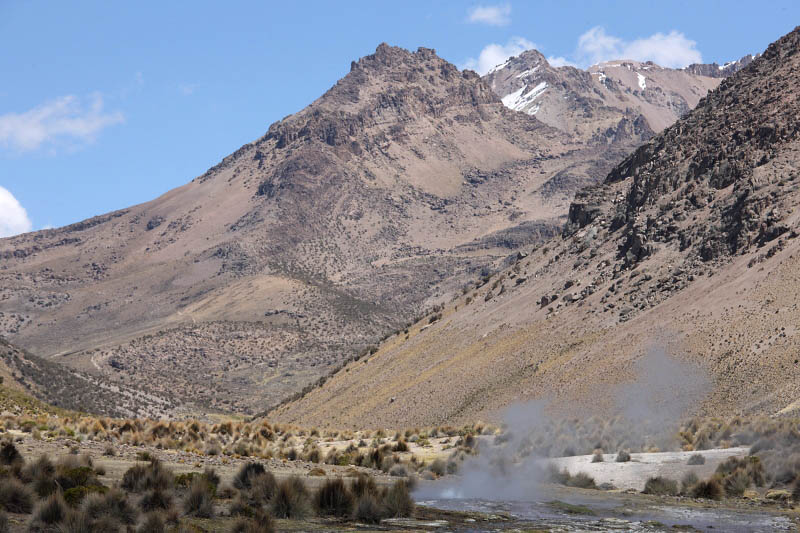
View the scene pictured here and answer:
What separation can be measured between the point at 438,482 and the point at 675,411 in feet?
57.3

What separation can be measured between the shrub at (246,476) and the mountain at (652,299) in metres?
22.7

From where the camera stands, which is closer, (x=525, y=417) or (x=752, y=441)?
(x=752, y=441)

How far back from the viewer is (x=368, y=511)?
16.6 metres

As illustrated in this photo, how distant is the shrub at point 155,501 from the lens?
15.2m

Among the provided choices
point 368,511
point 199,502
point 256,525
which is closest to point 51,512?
point 199,502

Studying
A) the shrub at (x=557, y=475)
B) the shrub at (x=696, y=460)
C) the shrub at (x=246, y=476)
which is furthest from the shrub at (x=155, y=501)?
the shrub at (x=696, y=460)

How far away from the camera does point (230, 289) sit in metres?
196

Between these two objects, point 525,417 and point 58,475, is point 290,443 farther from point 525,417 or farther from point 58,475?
point 58,475

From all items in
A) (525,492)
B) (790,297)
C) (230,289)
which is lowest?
(525,492)

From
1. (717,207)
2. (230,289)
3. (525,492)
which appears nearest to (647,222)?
(717,207)

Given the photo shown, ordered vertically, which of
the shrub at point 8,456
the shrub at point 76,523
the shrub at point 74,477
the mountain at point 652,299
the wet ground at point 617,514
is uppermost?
the mountain at point 652,299

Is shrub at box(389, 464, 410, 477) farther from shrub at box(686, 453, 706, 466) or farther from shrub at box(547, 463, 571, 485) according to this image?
shrub at box(686, 453, 706, 466)

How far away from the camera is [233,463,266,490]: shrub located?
18.8 metres

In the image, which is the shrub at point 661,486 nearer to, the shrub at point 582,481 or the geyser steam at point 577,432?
the shrub at point 582,481
